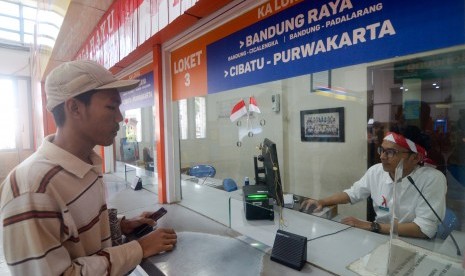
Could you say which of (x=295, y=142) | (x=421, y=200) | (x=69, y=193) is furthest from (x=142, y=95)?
(x=421, y=200)

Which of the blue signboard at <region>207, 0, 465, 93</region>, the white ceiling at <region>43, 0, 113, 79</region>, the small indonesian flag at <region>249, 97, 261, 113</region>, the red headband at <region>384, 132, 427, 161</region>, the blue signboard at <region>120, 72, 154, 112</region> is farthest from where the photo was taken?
the small indonesian flag at <region>249, 97, 261, 113</region>

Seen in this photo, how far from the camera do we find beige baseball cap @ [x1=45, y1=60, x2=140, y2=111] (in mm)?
764

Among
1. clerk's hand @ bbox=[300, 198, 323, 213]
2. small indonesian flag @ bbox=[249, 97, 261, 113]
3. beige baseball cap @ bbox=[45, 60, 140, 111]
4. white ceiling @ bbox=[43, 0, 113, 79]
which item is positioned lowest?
clerk's hand @ bbox=[300, 198, 323, 213]

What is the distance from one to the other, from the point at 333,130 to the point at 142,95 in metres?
1.97

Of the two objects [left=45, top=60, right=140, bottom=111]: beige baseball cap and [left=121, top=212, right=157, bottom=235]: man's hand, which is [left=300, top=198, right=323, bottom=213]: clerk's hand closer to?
[left=121, top=212, right=157, bottom=235]: man's hand

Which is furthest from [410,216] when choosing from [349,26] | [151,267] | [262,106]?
[262,106]

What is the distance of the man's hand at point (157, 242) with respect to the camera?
96cm

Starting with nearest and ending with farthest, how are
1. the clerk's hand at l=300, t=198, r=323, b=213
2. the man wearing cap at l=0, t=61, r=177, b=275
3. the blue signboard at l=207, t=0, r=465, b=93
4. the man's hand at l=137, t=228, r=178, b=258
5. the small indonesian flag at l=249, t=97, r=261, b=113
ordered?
1. the man wearing cap at l=0, t=61, r=177, b=275
2. the blue signboard at l=207, t=0, r=465, b=93
3. the man's hand at l=137, t=228, r=178, b=258
4. the clerk's hand at l=300, t=198, r=323, b=213
5. the small indonesian flag at l=249, t=97, r=261, b=113

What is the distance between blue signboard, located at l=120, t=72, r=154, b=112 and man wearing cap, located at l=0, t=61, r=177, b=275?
1.29 meters

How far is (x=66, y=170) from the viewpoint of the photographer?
29.0 inches

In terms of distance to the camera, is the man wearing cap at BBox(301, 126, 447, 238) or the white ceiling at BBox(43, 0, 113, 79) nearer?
the man wearing cap at BBox(301, 126, 447, 238)

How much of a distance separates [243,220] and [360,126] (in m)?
1.80

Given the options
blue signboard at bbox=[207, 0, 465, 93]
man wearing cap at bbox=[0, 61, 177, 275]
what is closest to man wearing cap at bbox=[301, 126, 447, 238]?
blue signboard at bbox=[207, 0, 465, 93]

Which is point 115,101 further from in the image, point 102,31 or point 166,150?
point 102,31
